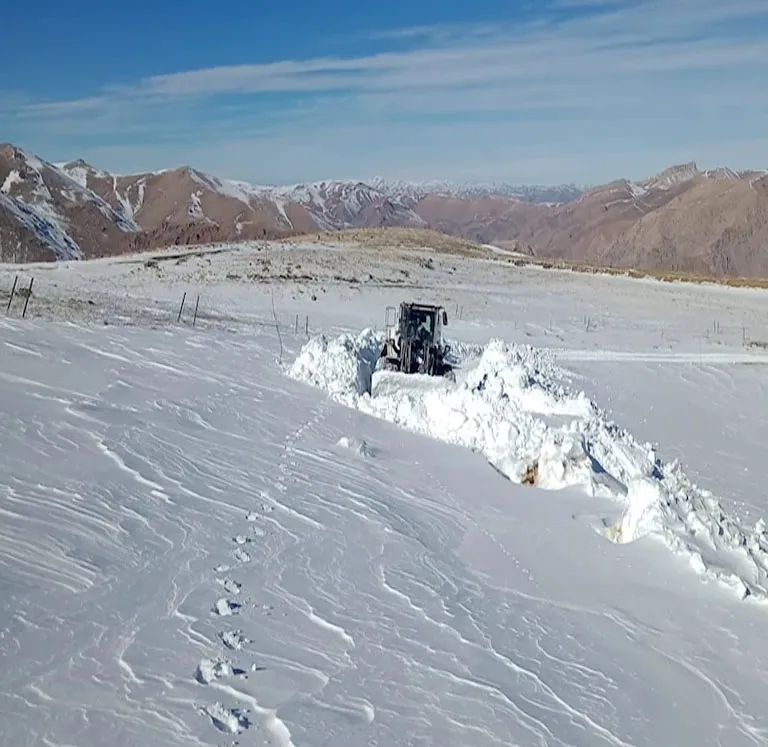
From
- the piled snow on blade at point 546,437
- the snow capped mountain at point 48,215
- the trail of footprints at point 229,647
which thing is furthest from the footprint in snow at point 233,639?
the snow capped mountain at point 48,215

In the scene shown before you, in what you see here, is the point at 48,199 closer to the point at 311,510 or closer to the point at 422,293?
the point at 422,293

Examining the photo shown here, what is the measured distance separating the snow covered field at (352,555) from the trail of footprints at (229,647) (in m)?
0.02

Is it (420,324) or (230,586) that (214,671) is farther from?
(420,324)

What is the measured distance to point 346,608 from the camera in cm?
696

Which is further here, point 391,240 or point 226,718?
point 391,240

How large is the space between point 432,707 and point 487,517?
4932 millimetres

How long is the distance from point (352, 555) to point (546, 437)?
5.97 meters

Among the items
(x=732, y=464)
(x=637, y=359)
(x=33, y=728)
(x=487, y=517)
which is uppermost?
(x=637, y=359)

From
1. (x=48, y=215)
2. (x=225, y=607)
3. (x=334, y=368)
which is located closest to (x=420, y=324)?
(x=334, y=368)

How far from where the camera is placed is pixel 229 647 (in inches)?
231

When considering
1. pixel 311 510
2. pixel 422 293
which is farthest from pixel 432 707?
pixel 422 293

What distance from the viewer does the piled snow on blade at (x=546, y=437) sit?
32.2 feet

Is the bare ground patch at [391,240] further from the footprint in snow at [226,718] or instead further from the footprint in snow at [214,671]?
the footprint in snow at [226,718]

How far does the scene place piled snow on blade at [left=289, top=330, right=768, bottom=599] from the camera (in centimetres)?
982
